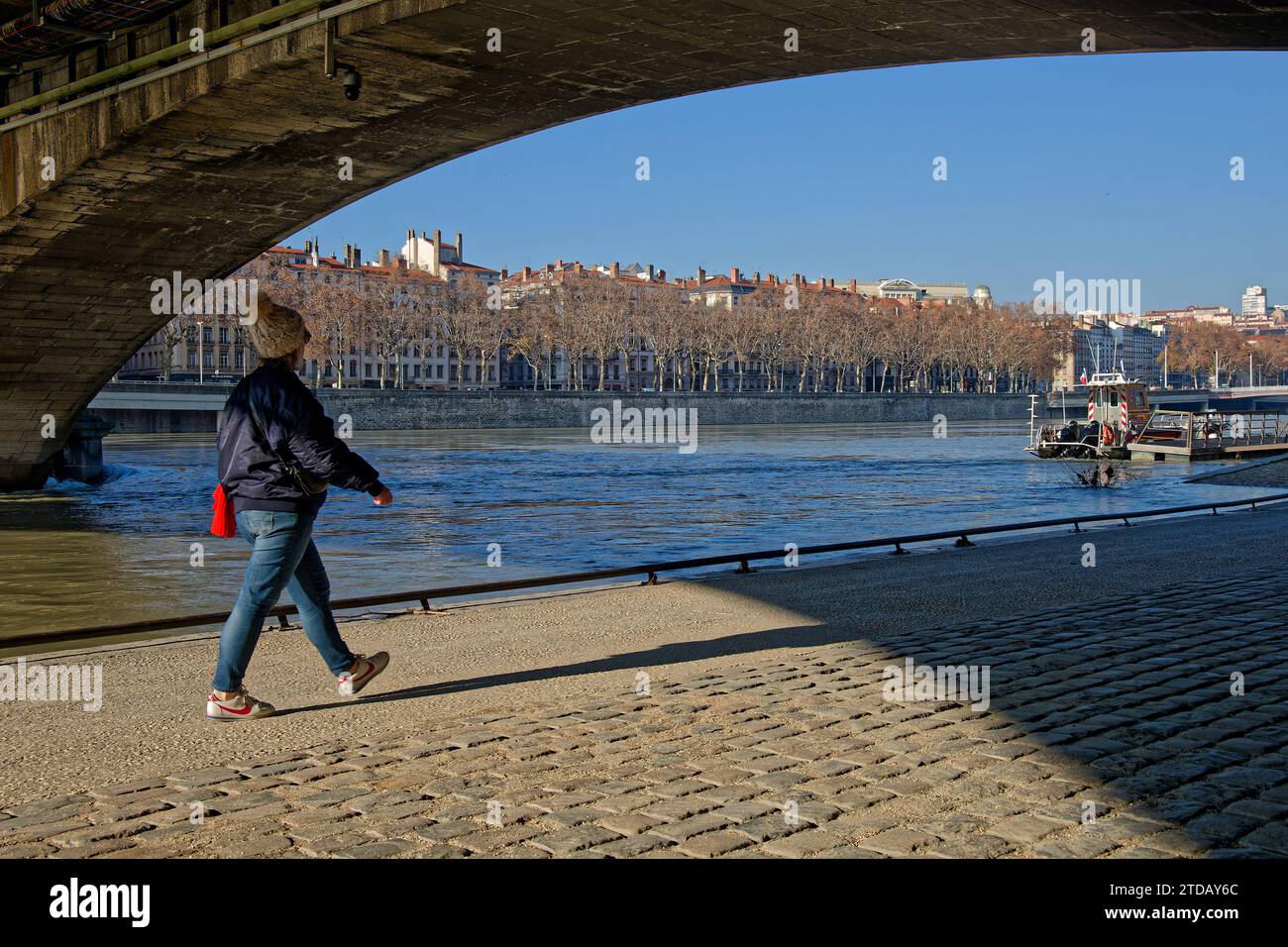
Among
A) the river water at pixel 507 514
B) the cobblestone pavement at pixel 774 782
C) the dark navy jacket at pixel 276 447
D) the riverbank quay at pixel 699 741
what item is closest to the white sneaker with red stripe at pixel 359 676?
the riverbank quay at pixel 699 741

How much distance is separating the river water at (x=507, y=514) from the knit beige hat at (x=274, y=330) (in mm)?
6341

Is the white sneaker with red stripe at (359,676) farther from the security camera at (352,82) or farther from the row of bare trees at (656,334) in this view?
the row of bare trees at (656,334)

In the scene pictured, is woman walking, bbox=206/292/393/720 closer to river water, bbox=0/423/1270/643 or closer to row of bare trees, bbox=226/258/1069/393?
river water, bbox=0/423/1270/643

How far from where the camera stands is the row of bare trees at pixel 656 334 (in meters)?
90.3

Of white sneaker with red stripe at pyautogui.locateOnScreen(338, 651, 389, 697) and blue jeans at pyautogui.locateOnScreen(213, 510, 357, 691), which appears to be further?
white sneaker with red stripe at pyautogui.locateOnScreen(338, 651, 389, 697)

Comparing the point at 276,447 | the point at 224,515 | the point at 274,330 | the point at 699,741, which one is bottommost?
the point at 699,741

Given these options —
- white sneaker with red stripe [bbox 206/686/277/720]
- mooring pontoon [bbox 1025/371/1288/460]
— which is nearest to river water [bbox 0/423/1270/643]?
mooring pontoon [bbox 1025/371/1288/460]

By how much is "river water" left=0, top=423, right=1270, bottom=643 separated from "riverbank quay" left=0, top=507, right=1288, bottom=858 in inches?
214

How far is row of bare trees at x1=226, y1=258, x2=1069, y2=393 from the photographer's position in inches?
3556

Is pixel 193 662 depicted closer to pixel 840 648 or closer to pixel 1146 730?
pixel 840 648

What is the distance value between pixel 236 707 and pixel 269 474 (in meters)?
0.93

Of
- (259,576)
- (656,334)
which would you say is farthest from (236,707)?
(656,334)

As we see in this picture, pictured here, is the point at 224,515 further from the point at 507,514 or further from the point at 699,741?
the point at 507,514

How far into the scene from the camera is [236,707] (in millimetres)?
5527
